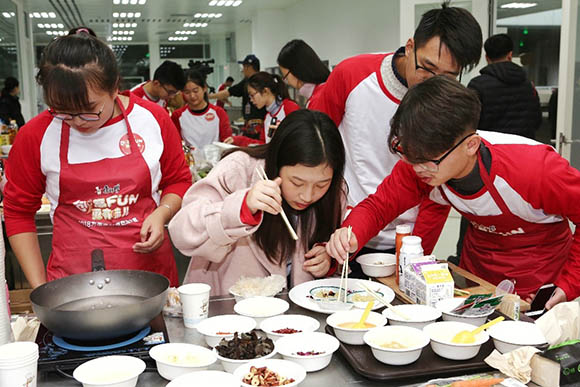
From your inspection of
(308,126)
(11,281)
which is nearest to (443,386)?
(308,126)

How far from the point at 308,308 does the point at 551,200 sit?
2.60ft

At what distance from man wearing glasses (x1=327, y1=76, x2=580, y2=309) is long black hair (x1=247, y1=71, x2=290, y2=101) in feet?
10.7

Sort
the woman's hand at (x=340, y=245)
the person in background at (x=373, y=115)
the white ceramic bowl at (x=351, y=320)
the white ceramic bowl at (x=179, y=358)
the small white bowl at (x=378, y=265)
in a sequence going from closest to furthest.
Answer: the white ceramic bowl at (x=179, y=358) < the white ceramic bowl at (x=351, y=320) < the woman's hand at (x=340, y=245) < the small white bowl at (x=378, y=265) < the person in background at (x=373, y=115)

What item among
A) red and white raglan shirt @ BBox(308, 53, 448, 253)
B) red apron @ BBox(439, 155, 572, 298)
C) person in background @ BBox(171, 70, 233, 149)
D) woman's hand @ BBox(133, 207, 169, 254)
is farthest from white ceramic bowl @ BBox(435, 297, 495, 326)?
person in background @ BBox(171, 70, 233, 149)

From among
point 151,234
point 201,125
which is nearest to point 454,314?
point 151,234

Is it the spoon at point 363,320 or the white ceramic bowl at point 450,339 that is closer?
the white ceramic bowl at point 450,339

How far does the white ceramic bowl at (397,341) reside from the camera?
1.17 m

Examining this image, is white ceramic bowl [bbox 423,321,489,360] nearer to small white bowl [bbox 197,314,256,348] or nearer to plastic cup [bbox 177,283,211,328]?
small white bowl [bbox 197,314,256,348]

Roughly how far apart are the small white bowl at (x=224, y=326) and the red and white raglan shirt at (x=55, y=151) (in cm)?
69

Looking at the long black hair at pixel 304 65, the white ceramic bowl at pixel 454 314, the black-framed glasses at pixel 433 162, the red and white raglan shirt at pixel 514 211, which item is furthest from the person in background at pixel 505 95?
the white ceramic bowl at pixel 454 314

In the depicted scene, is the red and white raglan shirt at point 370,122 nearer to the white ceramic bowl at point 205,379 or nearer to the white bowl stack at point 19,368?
the white ceramic bowl at point 205,379

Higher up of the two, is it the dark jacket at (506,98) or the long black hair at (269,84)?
the long black hair at (269,84)

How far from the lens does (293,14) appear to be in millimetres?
11633

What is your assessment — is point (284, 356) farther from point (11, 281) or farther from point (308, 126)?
point (11, 281)
